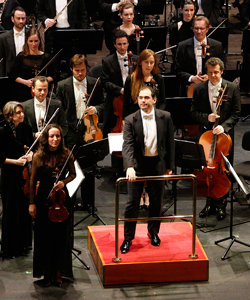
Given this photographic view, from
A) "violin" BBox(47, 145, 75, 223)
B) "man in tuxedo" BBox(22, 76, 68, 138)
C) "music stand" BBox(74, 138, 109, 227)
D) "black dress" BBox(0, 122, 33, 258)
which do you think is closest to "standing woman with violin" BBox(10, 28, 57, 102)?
"man in tuxedo" BBox(22, 76, 68, 138)

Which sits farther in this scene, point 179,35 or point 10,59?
point 179,35

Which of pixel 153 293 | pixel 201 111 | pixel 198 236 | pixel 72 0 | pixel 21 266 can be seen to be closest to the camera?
pixel 153 293

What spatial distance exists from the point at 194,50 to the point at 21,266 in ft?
10.5

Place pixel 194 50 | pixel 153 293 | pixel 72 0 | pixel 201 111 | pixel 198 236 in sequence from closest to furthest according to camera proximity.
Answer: pixel 153 293 → pixel 198 236 → pixel 201 111 → pixel 194 50 → pixel 72 0

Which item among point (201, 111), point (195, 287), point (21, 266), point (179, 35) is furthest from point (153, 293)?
point (179, 35)

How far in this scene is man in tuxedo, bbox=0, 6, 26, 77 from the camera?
7.56 meters

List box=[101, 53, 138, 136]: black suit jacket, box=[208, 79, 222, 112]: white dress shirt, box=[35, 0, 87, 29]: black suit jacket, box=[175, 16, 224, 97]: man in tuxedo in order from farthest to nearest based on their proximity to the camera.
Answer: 1. box=[35, 0, 87, 29]: black suit jacket
2. box=[175, 16, 224, 97]: man in tuxedo
3. box=[101, 53, 138, 136]: black suit jacket
4. box=[208, 79, 222, 112]: white dress shirt

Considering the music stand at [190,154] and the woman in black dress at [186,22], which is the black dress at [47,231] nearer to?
the music stand at [190,154]

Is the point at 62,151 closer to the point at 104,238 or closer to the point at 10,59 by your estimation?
the point at 104,238

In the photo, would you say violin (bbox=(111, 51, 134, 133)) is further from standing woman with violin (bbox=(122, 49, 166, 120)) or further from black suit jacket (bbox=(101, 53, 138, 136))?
standing woman with violin (bbox=(122, 49, 166, 120))

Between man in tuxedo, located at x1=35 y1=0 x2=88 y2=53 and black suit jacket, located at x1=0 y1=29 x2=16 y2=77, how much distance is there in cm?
55

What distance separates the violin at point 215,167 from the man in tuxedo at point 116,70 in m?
1.15

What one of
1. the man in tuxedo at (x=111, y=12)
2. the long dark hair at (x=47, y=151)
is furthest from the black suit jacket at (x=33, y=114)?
the man in tuxedo at (x=111, y=12)

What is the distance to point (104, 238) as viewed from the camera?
584 centimetres
